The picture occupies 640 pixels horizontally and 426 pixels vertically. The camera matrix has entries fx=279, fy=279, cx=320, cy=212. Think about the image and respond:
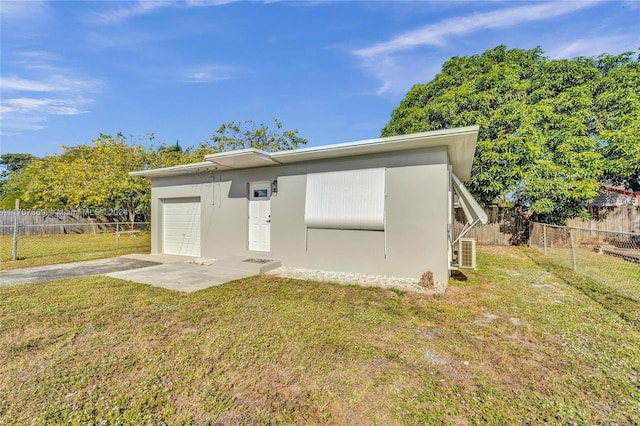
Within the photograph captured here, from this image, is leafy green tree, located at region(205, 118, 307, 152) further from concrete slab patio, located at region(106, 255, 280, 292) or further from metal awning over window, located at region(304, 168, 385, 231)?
metal awning over window, located at region(304, 168, 385, 231)

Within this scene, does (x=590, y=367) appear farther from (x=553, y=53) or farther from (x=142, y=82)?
(x=553, y=53)

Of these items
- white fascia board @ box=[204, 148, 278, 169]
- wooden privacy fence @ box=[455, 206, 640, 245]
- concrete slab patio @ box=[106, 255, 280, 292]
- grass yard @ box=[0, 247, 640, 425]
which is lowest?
grass yard @ box=[0, 247, 640, 425]

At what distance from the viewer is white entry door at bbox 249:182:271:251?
820 centimetres

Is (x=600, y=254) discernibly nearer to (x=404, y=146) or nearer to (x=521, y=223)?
(x=521, y=223)

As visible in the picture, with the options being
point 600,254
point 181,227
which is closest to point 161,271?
point 181,227

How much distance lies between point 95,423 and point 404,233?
5.57 meters

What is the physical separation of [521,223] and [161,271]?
14.9m

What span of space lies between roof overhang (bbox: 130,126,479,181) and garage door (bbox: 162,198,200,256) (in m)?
1.78

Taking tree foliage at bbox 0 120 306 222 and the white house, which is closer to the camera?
the white house

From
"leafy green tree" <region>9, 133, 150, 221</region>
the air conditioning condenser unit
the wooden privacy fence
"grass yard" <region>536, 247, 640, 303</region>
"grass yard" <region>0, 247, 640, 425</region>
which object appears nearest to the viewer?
"grass yard" <region>0, 247, 640, 425</region>

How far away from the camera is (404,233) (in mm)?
6211

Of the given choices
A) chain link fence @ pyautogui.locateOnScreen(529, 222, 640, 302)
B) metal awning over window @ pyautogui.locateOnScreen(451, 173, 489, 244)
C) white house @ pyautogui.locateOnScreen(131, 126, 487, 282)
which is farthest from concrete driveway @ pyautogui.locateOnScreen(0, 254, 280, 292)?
chain link fence @ pyautogui.locateOnScreen(529, 222, 640, 302)

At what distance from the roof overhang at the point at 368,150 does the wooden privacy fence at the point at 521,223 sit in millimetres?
6459

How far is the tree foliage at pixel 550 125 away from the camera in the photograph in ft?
36.4
